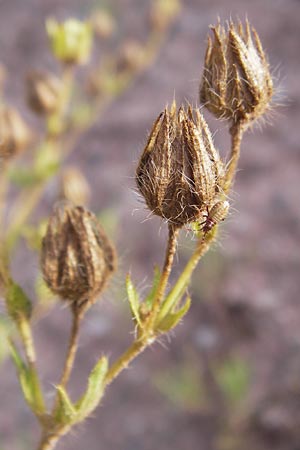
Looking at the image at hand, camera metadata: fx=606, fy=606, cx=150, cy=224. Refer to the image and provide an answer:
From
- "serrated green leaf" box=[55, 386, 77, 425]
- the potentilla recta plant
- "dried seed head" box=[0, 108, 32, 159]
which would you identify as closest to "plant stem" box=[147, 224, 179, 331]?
the potentilla recta plant

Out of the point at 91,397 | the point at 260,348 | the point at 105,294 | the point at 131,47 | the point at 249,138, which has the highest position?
the point at 249,138

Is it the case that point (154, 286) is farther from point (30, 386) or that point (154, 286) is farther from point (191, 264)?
point (30, 386)

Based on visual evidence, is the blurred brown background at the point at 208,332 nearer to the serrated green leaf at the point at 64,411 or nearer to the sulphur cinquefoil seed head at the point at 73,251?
the sulphur cinquefoil seed head at the point at 73,251

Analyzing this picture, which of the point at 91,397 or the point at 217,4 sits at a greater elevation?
the point at 217,4

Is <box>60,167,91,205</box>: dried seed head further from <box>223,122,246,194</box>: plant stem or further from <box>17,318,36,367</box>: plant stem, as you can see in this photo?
<box>223,122,246,194</box>: plant stem

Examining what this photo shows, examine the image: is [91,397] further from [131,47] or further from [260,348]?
[260,348]

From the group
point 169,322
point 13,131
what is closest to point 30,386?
point 169,322

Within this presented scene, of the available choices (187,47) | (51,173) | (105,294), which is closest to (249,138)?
(187,47)
